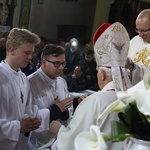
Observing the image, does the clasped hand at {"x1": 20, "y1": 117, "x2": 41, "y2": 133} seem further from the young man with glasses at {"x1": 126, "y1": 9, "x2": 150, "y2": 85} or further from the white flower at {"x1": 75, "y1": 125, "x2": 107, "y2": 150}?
the white flower at {"x1": 75, "y1": 125, "x2": 107, "y2": 150}

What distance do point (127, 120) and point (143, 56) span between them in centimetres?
210

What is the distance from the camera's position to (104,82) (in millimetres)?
1824

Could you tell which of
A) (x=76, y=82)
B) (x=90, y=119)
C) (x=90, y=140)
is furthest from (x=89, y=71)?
(x=90, y=140)

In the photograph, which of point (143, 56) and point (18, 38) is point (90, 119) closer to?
point (18, 38)

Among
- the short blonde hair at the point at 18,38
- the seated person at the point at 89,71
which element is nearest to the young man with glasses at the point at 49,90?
the short blonde hair at the point at 18,38

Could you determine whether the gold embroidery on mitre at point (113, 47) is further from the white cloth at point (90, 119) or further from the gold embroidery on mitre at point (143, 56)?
the gold embroidery on mitre at point (143, 56)

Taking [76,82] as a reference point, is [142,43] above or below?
above

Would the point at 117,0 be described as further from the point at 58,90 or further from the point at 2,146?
the point at 2,146

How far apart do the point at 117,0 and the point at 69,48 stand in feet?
12.3

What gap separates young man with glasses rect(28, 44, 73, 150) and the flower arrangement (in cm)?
176

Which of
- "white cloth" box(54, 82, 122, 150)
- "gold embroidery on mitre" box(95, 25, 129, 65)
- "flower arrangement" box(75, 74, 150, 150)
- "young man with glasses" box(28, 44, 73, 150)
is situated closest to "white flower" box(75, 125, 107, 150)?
"flower arrangement" box(75, 74, 150, 150)

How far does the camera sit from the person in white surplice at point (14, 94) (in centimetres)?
238

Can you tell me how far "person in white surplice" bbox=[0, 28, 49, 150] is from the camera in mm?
2385

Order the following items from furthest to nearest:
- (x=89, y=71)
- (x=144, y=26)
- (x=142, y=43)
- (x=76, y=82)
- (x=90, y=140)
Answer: (x=89, y=71) → (x=76, y=82) → (x=142, y=43) → (x=144, y=26) → (x=90, y=140)
